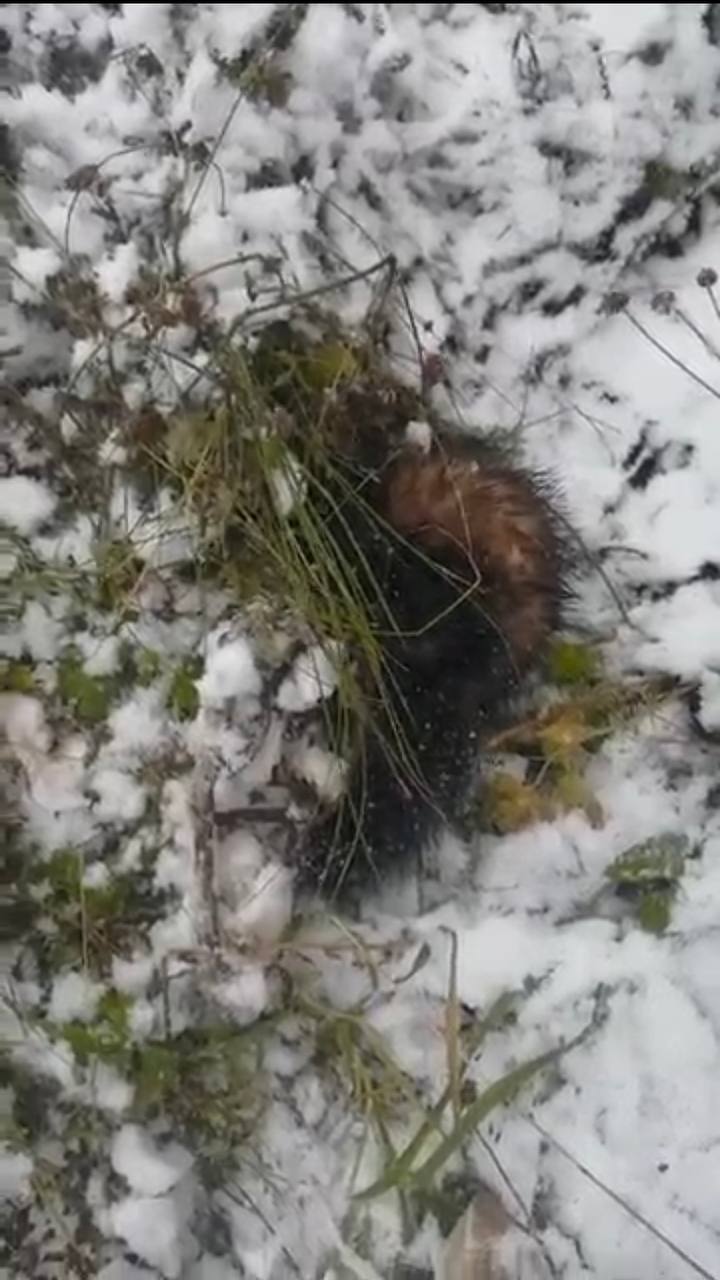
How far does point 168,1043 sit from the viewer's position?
4.76 ft

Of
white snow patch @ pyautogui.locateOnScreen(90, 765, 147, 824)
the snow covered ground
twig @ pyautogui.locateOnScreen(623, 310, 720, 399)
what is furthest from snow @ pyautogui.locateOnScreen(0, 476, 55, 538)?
twig @ pyautogui.locateOnScreen(623, 310, 720, 399)

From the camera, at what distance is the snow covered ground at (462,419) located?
4.57 feet

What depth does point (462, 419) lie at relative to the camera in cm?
143

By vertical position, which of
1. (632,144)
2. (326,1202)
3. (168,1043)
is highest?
(632,144)

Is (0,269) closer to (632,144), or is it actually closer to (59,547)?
(59,547)

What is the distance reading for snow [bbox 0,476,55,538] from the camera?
146 cm

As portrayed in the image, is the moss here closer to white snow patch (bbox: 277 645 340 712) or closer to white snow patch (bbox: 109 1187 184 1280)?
white snow patch (bbox: 277 645 340 712)

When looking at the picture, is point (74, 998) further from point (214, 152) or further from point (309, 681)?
point (214, 152)

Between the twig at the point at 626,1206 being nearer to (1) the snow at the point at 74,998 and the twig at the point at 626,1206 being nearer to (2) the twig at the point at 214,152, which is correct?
(1) the snow at the point at 74,998

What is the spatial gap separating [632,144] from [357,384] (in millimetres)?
294

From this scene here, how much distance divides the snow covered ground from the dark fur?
44 millimetres

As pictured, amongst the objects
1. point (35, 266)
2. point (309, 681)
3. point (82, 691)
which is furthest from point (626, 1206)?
point (35, 266)

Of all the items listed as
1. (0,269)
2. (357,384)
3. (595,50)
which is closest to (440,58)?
(595,50)

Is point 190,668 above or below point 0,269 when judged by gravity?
below
